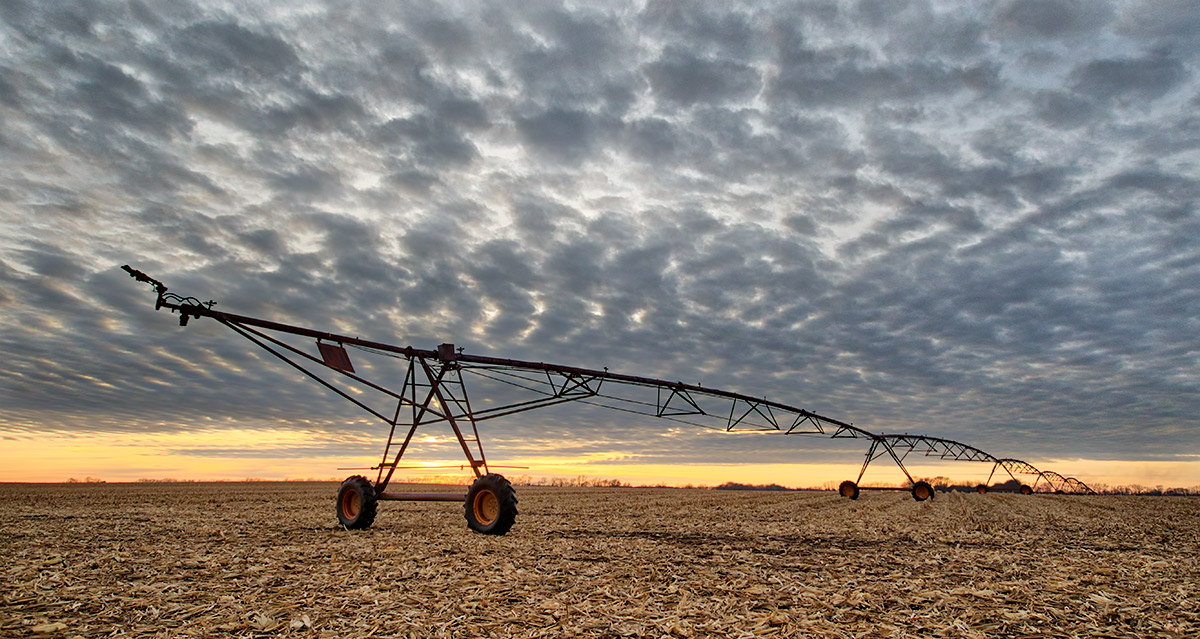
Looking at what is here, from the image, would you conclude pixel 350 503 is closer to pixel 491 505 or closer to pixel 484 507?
pixel 484 507

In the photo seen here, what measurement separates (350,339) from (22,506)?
2251 cm

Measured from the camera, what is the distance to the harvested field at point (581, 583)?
25.2 ft

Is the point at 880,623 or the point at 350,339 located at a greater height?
the point at 350,339

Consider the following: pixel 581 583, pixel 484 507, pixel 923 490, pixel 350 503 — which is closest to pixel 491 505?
pixel 484 507

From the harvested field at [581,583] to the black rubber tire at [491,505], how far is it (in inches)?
16.1

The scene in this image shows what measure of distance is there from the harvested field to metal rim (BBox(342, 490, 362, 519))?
1156mm

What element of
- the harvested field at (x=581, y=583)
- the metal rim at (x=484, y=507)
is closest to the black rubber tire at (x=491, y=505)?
the metal rim at (x=484, y=507)

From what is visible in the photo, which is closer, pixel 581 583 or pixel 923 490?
pixel 581 583

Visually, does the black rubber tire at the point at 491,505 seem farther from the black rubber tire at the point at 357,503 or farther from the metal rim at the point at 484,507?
the black rubber tire at the point at 357,503

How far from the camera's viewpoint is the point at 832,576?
1077 centimetres

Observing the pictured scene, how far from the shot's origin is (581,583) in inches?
388

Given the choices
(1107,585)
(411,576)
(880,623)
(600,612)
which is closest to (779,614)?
(880,623)

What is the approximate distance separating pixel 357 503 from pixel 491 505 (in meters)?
4.64

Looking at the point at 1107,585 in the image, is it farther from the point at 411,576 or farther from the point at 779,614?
the point at 411,576
